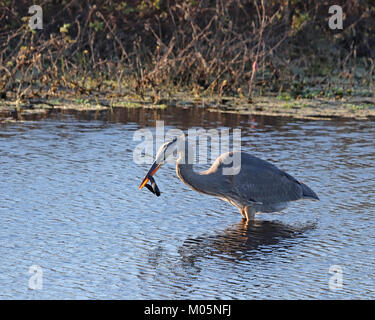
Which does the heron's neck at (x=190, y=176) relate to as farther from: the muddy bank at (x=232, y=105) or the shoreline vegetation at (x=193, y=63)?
the muddy bank at (x=232, y=105)

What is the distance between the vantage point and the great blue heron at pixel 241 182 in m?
7.93

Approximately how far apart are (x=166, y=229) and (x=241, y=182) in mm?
813

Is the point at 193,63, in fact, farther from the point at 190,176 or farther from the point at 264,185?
the point at 190,176

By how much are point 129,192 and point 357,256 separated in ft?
9.36

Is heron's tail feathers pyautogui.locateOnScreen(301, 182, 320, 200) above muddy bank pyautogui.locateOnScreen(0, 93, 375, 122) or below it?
below

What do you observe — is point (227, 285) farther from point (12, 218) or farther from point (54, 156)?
point (54, 156)

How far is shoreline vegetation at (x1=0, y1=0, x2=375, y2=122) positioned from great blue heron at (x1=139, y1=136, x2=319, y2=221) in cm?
637

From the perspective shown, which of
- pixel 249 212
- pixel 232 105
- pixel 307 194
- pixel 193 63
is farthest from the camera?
pixel 193 63

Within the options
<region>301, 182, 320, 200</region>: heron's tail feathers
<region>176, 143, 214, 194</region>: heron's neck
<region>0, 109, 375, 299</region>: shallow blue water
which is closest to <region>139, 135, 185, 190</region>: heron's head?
<region>176, 143, 214, 194</region>: heron's neck

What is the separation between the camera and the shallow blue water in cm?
628

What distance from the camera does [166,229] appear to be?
25.4 feet

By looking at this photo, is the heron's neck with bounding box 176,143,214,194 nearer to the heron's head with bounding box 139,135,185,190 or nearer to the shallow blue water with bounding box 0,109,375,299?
the heron's head with bounding box 139,135,185,190

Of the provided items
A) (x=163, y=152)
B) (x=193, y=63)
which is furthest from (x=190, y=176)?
(x=193, y=63)
